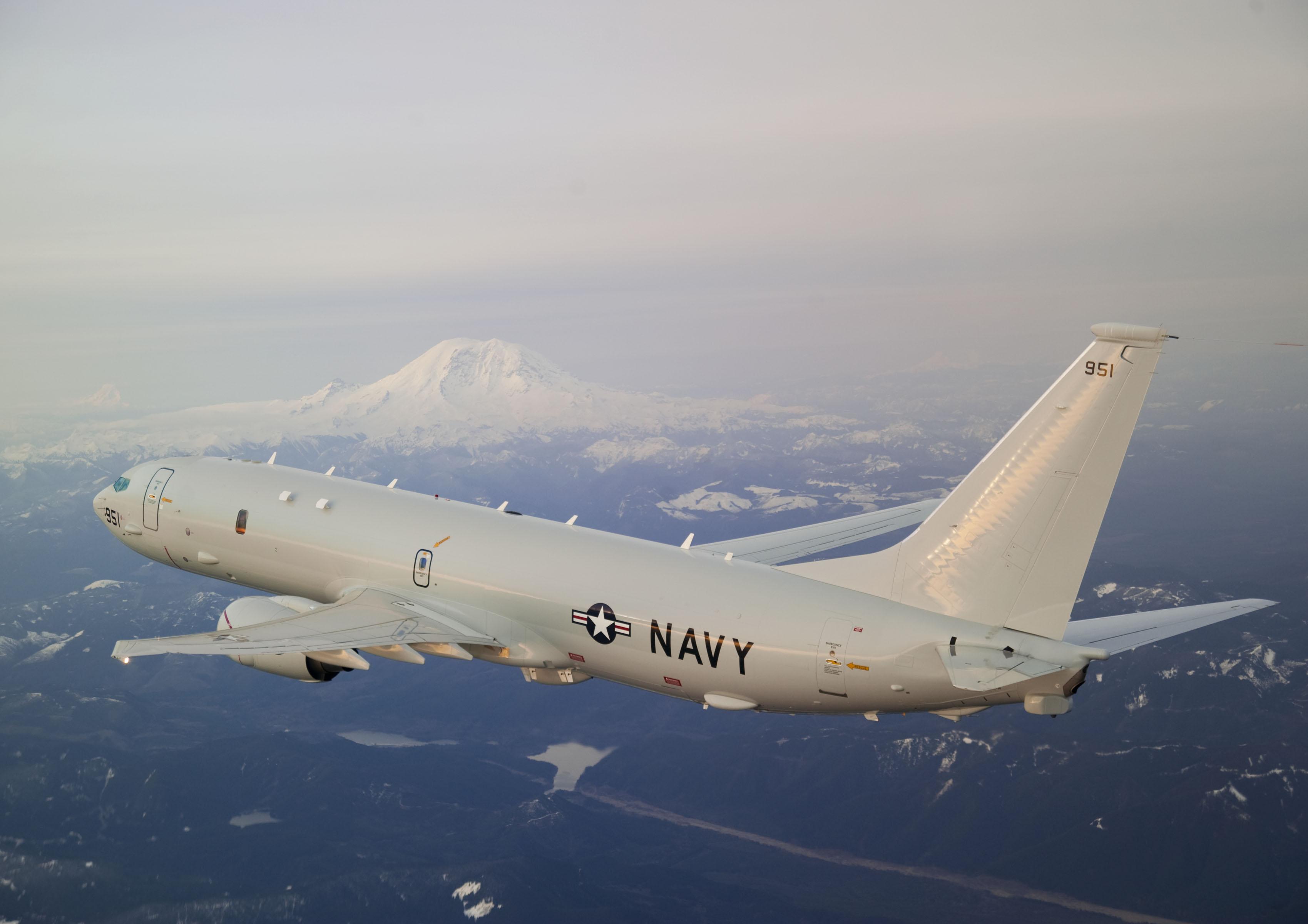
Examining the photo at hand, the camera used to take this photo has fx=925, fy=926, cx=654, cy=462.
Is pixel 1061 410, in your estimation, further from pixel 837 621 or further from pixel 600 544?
pixel 600 544

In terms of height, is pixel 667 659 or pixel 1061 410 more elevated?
pixel 1061 410

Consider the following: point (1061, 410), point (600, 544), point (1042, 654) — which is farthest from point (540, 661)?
point (1061, 410)

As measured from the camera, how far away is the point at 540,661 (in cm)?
3078

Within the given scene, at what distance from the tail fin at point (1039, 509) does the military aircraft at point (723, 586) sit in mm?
44

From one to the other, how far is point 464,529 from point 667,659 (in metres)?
9.13

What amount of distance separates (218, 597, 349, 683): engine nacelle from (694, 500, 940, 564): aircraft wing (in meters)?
14.3

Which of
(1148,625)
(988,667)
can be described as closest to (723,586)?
(988,667)

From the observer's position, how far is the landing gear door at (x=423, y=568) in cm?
3238

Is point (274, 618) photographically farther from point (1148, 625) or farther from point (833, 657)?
point (1148, 625)

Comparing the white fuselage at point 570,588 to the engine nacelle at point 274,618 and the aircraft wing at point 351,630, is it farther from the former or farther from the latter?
the engine nacelle at point 274,618

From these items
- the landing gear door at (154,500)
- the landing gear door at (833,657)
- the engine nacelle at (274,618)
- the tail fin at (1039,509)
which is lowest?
the engine nacelle at (274,618)

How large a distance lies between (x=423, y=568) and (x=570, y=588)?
6.14 metres

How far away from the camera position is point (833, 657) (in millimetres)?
25203

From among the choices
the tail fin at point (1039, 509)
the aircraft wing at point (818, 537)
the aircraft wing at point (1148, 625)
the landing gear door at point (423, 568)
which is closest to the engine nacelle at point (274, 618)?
the landing gear door at point (423, 568)
